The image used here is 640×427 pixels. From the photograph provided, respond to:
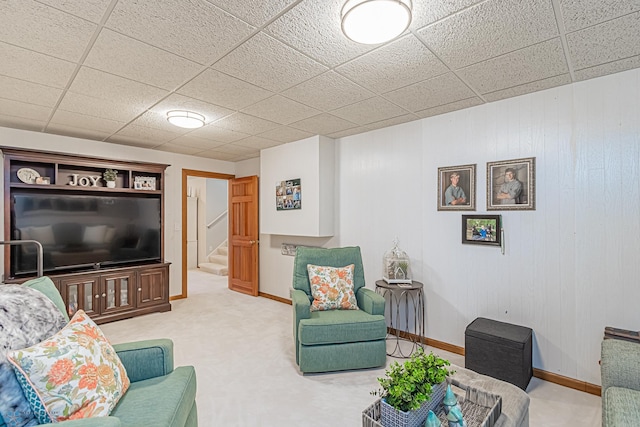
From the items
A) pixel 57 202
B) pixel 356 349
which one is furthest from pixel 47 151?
pixel 356 349

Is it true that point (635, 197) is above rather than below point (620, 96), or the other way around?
below

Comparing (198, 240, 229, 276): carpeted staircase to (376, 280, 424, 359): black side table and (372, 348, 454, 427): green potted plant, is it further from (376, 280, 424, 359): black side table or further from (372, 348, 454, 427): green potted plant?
(372, 348, 454, 427): green potted plant

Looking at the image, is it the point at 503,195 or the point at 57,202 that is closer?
the point at 503,195

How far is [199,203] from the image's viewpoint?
9.08 m

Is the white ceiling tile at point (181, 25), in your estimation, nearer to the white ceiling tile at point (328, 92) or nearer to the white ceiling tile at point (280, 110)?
the white ceiling tile at point (328, 92)

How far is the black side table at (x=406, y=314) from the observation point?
3.30 m

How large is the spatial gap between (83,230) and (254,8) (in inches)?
149

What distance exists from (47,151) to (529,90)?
5018 millimetres

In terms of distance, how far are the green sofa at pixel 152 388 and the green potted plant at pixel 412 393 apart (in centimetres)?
91

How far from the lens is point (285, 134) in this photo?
398cm

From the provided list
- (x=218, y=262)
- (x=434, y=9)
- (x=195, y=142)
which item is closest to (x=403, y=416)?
(x=434, y=9)

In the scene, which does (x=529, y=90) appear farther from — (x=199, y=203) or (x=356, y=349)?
(x=199, y=203)

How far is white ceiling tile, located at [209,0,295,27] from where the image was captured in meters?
1.54

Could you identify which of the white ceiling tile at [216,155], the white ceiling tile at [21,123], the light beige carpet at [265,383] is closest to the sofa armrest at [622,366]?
the light beige carpet at [265,383]
